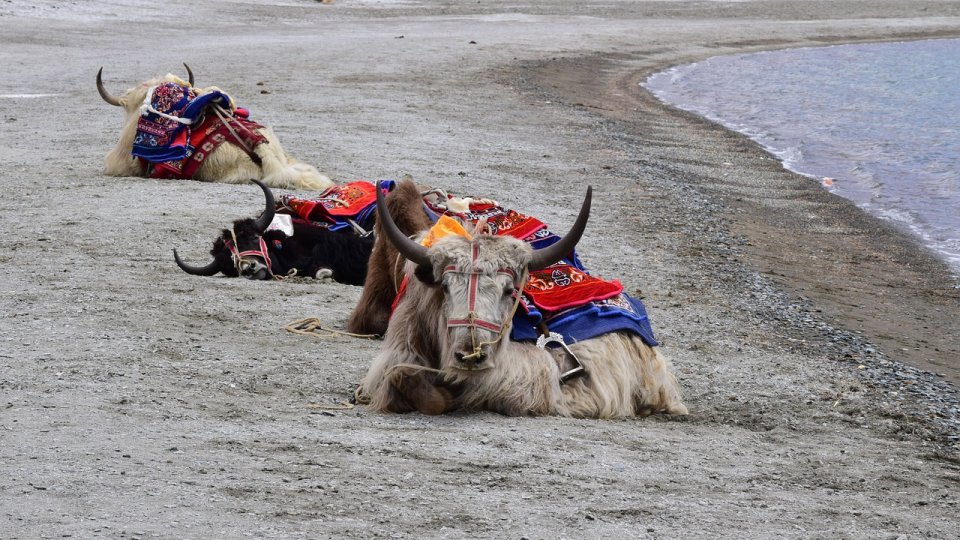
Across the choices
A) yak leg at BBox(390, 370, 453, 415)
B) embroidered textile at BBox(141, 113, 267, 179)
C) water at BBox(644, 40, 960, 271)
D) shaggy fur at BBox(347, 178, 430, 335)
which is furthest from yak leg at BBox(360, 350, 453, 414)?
water at BBox(644, 40, 960, 271)

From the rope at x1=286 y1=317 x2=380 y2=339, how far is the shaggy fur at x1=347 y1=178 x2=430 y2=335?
0.04 meters

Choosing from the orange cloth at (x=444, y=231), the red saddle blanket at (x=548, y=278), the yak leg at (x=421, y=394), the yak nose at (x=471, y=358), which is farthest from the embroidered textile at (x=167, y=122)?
the yak nose at (x=471, y=358)

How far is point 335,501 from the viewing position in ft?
13.9

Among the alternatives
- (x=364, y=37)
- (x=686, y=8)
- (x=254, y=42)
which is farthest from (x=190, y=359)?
(x=686, y=8)

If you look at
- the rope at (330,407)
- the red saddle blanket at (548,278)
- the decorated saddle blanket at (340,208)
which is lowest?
the rope at (330,407)

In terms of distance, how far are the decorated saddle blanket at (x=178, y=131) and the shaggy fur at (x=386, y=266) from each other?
4.69 m

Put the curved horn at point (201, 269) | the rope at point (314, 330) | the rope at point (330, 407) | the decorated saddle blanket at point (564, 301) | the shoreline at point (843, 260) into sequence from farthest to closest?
the shoreline at point (843, 260) → the curved horn at point (201, 269) → the rope at point (314, 330) → the decorated saddle blanket at point (564, 301) → the rope at point (330, 407)

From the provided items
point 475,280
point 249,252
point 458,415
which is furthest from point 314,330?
point 475,280

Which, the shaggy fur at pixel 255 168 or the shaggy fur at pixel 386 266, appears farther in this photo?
the shaggy fur at pixel 255 168

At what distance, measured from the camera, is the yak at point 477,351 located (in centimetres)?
535

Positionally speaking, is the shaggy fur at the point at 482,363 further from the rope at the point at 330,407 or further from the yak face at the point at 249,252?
the yak face at the point at 249,252

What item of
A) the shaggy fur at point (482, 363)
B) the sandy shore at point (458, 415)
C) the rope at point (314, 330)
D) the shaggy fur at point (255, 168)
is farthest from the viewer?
the shaggy fur at point (255, 168)

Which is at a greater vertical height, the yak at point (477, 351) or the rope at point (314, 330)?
the yak at point (477, 351)

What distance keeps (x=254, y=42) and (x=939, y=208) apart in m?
13.7
